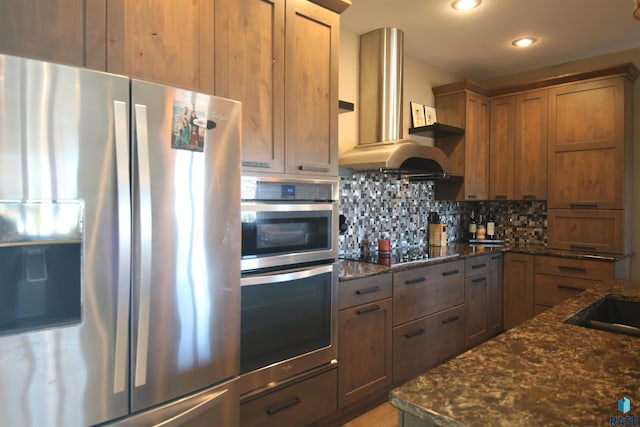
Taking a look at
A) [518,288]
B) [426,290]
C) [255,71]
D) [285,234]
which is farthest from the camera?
[518,288]

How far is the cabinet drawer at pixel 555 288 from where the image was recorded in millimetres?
3379

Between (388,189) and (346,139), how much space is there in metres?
0.64

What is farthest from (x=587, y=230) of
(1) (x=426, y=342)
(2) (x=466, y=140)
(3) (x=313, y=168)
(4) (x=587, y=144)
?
(3) (x=313, y=168)

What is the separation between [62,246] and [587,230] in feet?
12.9

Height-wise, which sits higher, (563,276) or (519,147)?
(519,147)

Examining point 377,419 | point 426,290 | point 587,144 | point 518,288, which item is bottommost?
point 377,419

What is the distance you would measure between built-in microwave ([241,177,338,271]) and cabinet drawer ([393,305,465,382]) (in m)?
0.93

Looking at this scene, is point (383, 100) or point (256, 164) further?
point (383, 100)

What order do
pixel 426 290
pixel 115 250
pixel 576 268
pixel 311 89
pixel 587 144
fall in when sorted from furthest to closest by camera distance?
pixel 587 144
pixel 576 268
pixel 426 290
pixel 311 89
pixel 115 250

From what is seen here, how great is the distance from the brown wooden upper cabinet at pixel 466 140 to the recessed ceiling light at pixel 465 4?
3.75ft

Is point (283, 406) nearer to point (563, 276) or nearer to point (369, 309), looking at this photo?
point (369, 309)

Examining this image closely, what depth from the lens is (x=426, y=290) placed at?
9.55 ft

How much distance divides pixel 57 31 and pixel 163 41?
0.37 metres

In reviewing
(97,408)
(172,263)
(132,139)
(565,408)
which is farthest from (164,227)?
(565,408)
